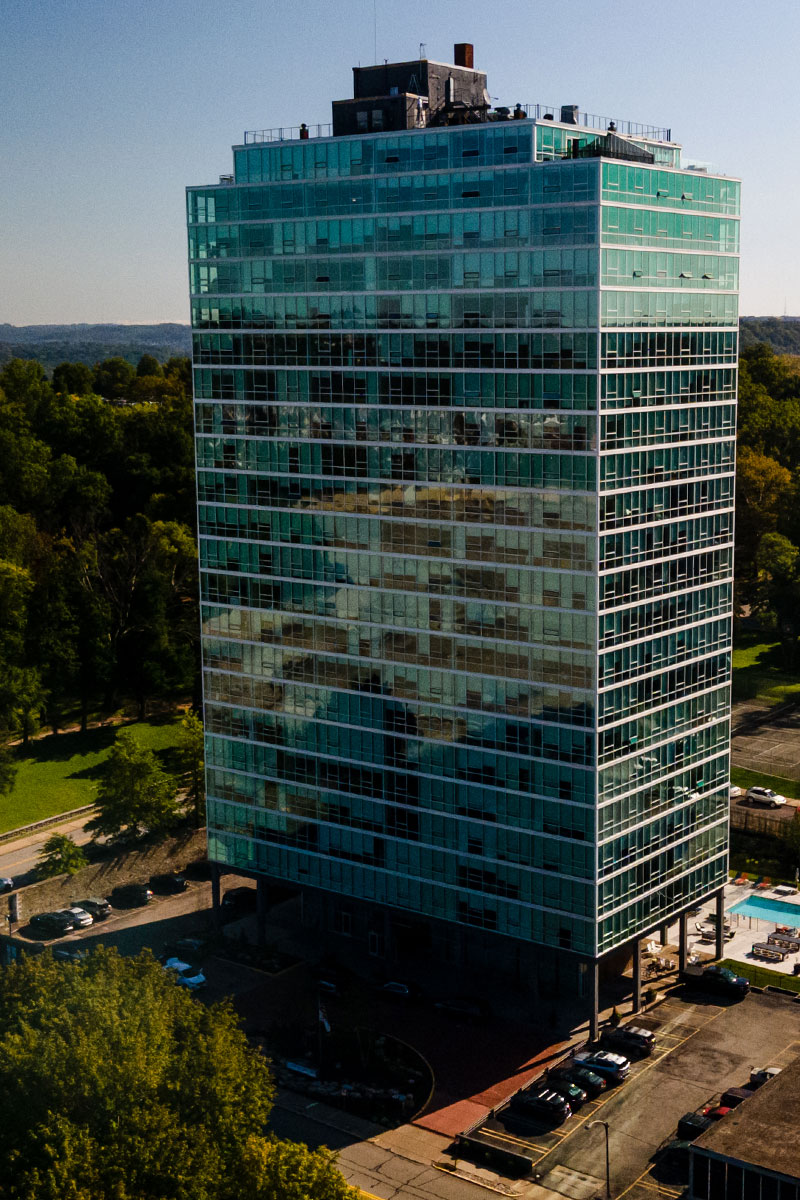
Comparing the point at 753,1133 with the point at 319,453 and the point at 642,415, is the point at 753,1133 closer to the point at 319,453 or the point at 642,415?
the point at 642,415

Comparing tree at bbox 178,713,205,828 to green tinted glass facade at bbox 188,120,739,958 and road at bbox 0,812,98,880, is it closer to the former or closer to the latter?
road at bbox 0,812,98,880

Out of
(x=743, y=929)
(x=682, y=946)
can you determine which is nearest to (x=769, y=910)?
(x=743, y=929)

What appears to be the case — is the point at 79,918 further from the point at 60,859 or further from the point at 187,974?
the point at 187,974

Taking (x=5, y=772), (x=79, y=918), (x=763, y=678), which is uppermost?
(x=763, y=678)

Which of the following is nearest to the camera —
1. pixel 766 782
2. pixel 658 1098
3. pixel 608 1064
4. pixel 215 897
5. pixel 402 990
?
pixel 658 1098

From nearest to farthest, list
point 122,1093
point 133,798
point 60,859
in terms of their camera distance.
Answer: point 122,1093 < point 60,859 < point 133,798

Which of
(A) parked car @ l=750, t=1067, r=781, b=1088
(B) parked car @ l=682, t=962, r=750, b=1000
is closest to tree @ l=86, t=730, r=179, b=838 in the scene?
(B) parked car @ l=682, t=962, r=750, b=1000
